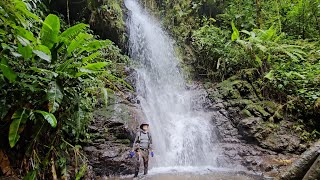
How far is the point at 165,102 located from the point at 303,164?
8414 millimetres

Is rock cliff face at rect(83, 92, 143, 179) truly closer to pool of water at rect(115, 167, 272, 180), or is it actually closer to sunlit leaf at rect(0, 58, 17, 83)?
pool of water at rect(115, 167, 272, 180)

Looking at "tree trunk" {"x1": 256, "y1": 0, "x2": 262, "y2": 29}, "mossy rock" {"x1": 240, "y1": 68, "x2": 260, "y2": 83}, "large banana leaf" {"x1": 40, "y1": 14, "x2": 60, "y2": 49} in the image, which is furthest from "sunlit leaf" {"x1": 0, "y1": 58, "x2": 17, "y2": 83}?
"tree trunk" {"x1": 256, "y1": 0, "x2": 262, "y2": 29}

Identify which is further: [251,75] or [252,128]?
[251,75]

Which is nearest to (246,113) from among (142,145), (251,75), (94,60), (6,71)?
(251,75)

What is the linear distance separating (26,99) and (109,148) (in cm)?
302

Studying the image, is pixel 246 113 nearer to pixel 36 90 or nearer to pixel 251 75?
pixel 251 75

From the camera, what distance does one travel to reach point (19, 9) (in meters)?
4.02

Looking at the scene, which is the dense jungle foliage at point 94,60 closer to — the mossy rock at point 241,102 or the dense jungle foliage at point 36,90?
the dense jungle foliage at point 36,90

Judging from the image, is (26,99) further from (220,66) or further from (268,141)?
(220,66)

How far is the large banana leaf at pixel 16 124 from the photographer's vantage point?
11.9ft

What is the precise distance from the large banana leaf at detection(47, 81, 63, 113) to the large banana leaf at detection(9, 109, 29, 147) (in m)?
0.38

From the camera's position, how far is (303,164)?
214 centimetres

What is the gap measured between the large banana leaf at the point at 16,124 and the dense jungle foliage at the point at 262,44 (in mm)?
7704

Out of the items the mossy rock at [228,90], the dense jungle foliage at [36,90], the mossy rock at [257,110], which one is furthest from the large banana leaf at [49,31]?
the mossy rock at [228,90]
